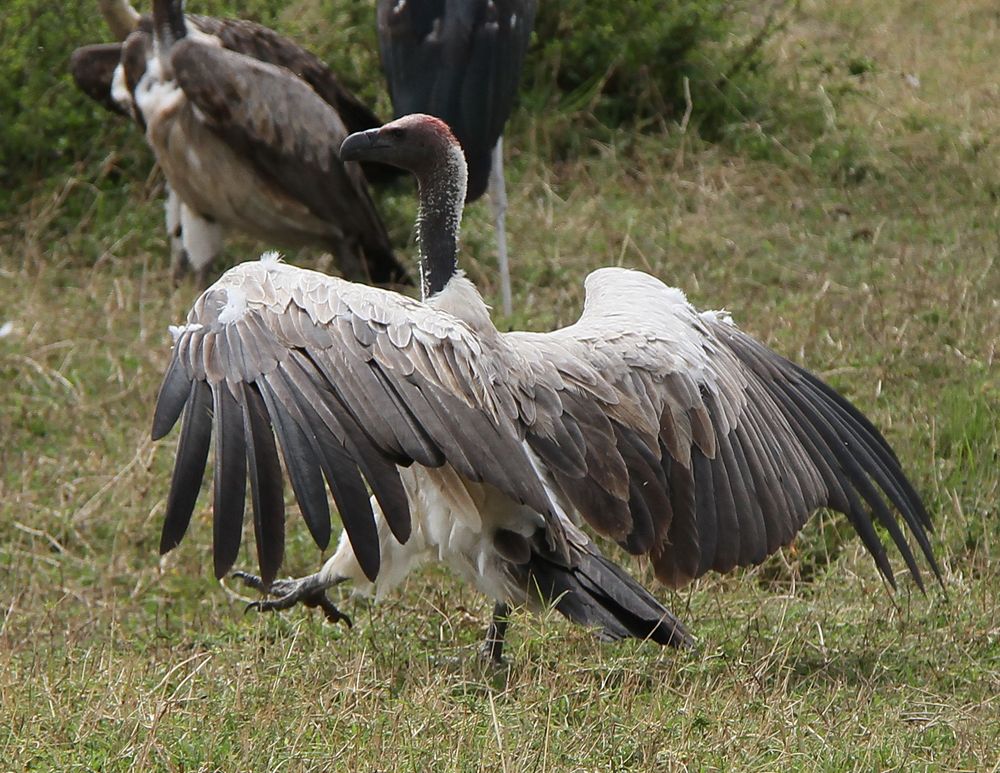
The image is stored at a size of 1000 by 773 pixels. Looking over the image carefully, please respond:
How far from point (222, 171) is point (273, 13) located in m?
1.31

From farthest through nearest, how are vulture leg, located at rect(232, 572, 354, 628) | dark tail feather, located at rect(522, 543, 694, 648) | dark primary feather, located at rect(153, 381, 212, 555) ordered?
vulture leg, located at rect(232, 572, 354, 628), dark tail feather, located at rect(522, 543, 694, 648), dark primary feather, located at rect(153, 381, 212, 555)

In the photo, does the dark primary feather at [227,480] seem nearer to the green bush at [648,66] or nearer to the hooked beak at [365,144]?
the hooked beak at [365,144]

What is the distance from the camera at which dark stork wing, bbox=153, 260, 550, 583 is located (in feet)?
10.4

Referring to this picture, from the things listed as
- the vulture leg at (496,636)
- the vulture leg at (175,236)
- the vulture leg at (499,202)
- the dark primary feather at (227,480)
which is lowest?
the vulture leg at (175,236)

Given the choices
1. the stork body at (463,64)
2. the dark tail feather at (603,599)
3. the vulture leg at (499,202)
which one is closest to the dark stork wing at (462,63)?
the stork body at (463,64)

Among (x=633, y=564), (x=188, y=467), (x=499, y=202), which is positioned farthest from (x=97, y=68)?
(x=188, y=467)

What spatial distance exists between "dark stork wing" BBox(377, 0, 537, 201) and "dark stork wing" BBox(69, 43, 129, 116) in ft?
4.31

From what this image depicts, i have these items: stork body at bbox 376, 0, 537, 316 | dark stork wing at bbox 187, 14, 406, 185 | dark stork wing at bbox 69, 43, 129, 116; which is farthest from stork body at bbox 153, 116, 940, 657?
dark stork wing at bbox 69, 43, 129, 116

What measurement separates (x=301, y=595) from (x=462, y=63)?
303 cm

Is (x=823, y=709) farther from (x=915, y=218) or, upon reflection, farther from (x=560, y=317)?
(x=915, y=218)

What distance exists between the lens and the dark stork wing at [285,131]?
6824 millimetres

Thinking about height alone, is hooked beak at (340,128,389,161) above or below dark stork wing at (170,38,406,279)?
above

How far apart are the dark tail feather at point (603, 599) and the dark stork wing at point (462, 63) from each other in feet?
10.0

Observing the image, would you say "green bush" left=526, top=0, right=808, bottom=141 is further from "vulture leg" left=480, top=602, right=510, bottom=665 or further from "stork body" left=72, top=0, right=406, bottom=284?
"vulture leg" left=480, top=602, right=510, bottom=665
